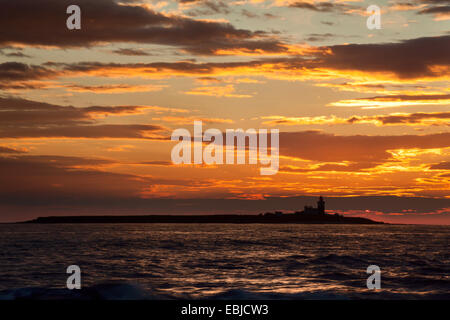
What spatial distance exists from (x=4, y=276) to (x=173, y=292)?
47.0ft

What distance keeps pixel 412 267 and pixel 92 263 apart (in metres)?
28.8

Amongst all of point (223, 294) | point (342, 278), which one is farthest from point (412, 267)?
point (223, 294)

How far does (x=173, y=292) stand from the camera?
88.4 feet
